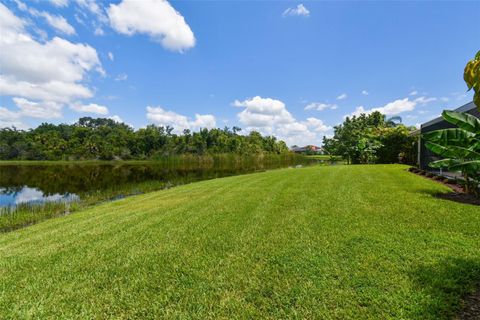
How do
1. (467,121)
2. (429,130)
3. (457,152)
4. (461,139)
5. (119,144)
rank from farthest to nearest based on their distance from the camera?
(119,144), (429,130), (457,152), (461,139), (467,121)

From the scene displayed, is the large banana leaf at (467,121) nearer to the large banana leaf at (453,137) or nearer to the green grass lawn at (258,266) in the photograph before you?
the large banana leaf at (453,137)

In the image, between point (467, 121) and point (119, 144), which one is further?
point (119, 144)

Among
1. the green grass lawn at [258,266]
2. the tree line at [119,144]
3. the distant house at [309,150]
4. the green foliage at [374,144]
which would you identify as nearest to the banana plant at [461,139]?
the green grass lawn at [258,266]

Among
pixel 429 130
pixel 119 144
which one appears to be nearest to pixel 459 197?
pixel 429 130

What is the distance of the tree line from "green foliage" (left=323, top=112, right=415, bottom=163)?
3402 centimetres

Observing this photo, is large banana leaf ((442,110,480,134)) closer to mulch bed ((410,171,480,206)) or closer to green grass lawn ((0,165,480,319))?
green grass lawn ((0,165,480,319))

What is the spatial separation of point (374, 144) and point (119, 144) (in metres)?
63.8

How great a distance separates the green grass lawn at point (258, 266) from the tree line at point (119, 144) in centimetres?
5740

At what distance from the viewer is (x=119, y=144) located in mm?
64688

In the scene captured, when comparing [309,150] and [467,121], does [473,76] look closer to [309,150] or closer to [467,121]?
[467,121]

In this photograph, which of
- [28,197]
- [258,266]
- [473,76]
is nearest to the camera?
[473,76]

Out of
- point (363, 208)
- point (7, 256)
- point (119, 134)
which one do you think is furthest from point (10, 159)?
point (363, 208)

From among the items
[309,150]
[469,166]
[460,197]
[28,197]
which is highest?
[309,150]

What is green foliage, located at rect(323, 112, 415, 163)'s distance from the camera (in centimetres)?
1875
